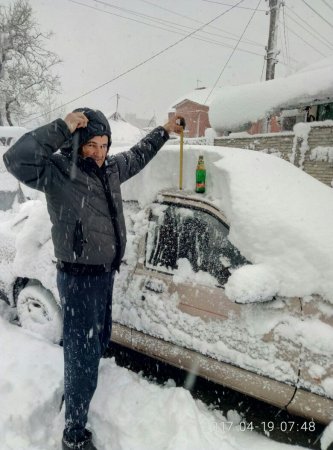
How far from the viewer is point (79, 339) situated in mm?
2027

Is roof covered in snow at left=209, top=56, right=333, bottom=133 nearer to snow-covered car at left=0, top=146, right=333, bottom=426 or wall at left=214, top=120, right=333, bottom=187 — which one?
wall at left=214, top=120, right=333, bottom=187

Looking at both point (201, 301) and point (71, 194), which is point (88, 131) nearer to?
point (71, 194)

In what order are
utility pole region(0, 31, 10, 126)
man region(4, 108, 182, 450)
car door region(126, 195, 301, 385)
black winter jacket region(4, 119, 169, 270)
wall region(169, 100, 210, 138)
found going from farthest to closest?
1. wall region(169, 100, 210, 138)
2. utility pole region(0, 31, 10, 126)
3. car door region(126, 195, 301, 385)
4. man region(4, 108, 182, 450)
5. black winter jacket region(4, 119, 169, 270)

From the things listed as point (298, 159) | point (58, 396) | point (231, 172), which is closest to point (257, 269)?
point (231, 172)

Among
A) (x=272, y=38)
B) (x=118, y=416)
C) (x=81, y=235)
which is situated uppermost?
(x=272, y=38)

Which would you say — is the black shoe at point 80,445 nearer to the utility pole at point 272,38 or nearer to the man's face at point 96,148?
the man's face at point 96,148

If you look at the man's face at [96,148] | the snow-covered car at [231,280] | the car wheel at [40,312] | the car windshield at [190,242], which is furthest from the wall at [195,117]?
the man's face at [96,148]

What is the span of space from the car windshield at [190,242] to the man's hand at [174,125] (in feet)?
2.10

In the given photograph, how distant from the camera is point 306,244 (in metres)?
2.18

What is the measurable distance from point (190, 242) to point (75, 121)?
1.18m

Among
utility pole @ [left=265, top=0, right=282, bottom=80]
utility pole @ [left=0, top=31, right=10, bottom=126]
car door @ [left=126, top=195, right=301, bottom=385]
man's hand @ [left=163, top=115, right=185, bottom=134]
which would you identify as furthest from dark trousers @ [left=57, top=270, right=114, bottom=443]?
utility pole @ [left=0, top=31, right=10, bottom=126]

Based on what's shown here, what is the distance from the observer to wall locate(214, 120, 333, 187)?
8.64 meters

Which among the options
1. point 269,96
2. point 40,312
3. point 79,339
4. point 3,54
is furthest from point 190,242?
point 3,54

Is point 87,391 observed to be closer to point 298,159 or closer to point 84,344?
point 84,344
